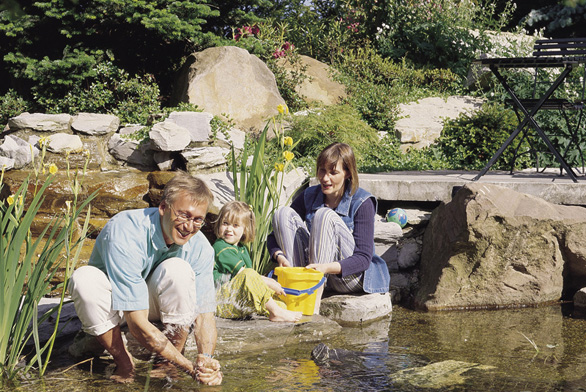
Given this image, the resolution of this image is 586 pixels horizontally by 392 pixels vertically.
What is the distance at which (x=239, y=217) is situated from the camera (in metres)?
3.64

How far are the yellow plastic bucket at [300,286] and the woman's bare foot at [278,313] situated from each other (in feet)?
0.33

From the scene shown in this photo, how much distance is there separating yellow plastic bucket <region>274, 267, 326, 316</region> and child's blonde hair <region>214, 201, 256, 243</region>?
0.34 metres

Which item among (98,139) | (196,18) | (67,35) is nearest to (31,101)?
(67,35)

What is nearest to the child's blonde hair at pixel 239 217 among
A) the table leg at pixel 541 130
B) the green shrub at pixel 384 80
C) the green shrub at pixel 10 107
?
the table leg at pixel 541 130

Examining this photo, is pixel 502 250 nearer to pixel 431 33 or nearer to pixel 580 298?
pixel 580 298

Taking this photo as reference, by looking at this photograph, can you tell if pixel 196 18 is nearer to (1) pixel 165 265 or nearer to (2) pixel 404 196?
(2) pixel 404 196

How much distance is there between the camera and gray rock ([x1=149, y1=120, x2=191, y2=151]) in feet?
22.1

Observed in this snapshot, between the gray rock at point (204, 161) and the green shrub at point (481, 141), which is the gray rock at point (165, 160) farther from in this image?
the green shrub at point (481, 141)

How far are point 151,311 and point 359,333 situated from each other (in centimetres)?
137

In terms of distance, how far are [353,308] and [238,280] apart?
902 mm

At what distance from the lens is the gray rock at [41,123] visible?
7.57 metres

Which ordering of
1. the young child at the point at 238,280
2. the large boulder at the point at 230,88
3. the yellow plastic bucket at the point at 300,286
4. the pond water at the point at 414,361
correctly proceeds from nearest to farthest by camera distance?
the pond water at the point at 414,361 < the young child at the point at 238,280 < the yellow plastic bucket at the point at 300,286 < the large boulder at the point at 230,88

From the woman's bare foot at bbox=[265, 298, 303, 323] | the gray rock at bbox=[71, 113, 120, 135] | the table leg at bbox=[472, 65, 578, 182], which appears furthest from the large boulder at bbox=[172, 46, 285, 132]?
the woman's bare foot at bbox=[265, 298, 303, 323]

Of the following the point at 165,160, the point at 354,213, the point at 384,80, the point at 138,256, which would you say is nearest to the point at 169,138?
the point at 165,160
